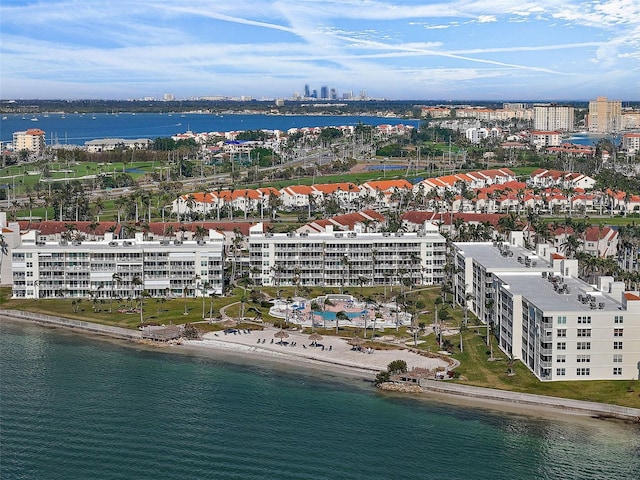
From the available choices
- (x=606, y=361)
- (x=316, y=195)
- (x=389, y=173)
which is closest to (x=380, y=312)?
(x=606, y=361)

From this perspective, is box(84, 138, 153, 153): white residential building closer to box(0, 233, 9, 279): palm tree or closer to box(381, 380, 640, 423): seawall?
box(0, 233, 9, 279): palm tree

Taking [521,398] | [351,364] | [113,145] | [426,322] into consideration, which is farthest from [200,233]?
[113,145]

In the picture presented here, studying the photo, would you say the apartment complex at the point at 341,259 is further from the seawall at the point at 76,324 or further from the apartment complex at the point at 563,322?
the seawall at the point at 76,324

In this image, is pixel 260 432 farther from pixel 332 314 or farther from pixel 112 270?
pixel 112 270

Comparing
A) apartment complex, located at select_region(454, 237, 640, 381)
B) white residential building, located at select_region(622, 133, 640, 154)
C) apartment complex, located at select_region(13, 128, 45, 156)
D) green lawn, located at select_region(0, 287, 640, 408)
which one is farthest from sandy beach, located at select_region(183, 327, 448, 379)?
white residential building, located at select_region(622, 133, 640, 154)

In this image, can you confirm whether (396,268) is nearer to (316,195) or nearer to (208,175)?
(316,195)

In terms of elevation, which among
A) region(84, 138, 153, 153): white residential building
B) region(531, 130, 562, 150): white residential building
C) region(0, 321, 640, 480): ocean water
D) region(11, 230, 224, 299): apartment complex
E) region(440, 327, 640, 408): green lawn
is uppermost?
region(531, 130, 562, 150): white residential building
